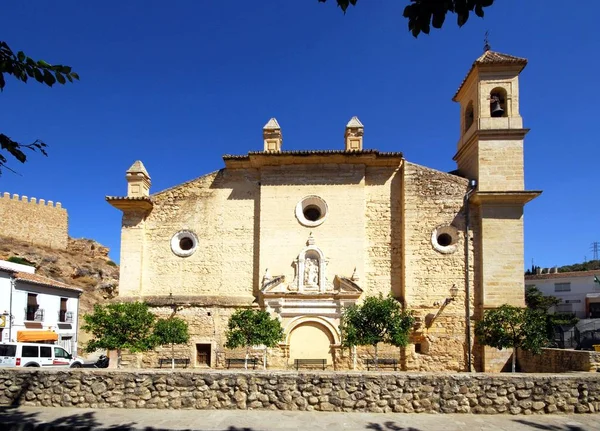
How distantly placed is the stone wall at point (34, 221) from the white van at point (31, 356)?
962 inches

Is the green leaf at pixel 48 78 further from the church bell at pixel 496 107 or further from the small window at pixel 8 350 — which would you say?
the church bell at pixel 496 107

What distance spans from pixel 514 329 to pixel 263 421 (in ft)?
30.8

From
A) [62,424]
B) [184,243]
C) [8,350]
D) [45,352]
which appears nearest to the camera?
[62,424]

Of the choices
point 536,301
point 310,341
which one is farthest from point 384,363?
point 536,301

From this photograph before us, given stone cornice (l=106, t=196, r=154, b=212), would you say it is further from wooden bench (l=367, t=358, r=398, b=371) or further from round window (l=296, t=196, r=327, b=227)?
wooden bench (l=367, t=358, r=398, b=371)

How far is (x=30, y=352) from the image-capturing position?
14.9 m

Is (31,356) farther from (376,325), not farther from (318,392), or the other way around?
(318,392)

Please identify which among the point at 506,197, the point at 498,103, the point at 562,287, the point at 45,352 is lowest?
the point at 45,352

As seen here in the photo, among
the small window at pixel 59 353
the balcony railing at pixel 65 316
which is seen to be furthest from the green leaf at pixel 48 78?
the balcony railing at pixel 65 316

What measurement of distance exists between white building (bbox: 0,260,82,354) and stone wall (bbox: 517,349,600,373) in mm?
21040

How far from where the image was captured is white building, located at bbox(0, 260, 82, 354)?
21516mm

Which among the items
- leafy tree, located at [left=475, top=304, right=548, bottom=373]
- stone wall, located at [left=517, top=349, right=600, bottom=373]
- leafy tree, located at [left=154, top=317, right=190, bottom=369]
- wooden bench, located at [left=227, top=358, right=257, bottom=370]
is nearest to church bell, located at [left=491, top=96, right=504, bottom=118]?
leafy tree, located at [left=475, top=304, right=548, bottom=373]

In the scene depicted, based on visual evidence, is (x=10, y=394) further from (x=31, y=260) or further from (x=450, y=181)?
(x=31, y=260)

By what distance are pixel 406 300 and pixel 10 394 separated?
11.5 m
